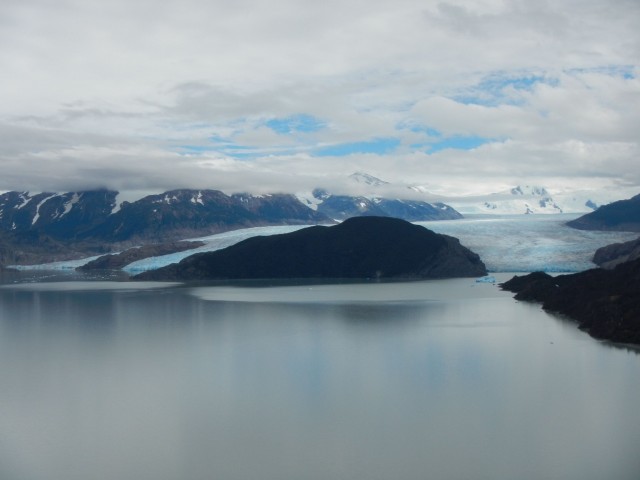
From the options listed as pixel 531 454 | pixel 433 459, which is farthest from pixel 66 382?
pixel 531 454

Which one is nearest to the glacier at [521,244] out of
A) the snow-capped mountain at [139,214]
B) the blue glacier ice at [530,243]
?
the blue glacier ice at [530,243]

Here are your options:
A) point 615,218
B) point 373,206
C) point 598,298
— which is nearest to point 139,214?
point 373,206

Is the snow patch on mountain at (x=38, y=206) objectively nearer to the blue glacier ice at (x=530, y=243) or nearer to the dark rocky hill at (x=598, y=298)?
the blue glacier ice at (x=530, y=243)

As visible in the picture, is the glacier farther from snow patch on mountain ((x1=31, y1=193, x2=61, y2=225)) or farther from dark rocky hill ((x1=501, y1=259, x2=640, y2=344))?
snow patch on mountain ((x1=31, y1=193, x2=61, y2=225))

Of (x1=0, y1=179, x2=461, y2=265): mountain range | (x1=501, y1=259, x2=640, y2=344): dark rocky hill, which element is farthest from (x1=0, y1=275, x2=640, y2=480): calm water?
(x1=0, y1=179, x2=461, y2=265): mountain range

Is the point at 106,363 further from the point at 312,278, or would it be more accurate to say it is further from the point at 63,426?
the point at 312,278

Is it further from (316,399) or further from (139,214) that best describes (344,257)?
(139,214)
